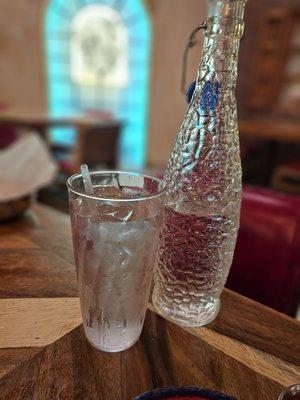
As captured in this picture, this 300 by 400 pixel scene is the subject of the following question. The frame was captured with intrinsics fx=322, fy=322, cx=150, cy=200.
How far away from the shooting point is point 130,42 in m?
4.43

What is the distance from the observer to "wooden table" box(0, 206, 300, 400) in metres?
0.32

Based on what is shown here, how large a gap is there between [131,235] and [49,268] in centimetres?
25

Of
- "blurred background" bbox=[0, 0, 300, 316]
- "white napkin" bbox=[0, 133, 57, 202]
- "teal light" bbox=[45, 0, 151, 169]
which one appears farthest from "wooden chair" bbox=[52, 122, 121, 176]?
"white napkin" bbox=[0, 133, 57, 202]

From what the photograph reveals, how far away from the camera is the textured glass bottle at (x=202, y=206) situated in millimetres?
402

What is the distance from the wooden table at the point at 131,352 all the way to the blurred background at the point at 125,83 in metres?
1.80

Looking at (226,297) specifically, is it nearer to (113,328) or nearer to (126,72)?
Answer: (113,328)

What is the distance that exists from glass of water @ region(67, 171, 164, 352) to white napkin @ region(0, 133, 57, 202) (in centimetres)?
48

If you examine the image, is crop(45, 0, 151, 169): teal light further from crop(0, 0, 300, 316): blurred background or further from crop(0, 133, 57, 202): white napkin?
crop(0, 133, 57, 202): white napkin

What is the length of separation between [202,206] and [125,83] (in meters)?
4.55

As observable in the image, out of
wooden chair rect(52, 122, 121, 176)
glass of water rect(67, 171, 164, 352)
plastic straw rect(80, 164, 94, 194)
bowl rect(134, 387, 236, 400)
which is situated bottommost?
wooden chair rect(52, 122, 121, 176)

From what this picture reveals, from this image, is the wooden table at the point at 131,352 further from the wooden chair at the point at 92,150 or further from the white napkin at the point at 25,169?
the wooden chair at the point at 92,150

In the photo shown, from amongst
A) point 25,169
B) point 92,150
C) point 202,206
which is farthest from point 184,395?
point 92,150

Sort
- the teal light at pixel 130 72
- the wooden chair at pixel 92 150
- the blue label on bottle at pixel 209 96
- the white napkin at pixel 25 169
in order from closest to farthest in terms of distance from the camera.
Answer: the blue label on bottle at pixel 209 96 < the white napkin at pixel 25 169 < the wooden chair at pixel 92 150 < the teal light at pixel 130 72

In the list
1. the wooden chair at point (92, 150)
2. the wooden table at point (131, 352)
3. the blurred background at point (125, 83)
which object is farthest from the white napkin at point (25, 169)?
the wooden chair at point (92, 150)
